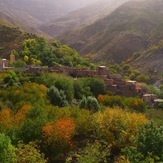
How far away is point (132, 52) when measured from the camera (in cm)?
9300

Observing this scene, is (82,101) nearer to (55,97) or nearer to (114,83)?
(55,97)

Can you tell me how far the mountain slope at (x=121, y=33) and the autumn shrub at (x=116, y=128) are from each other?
67.2 m

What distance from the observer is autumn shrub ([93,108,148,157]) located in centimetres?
1897

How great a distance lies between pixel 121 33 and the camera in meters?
102

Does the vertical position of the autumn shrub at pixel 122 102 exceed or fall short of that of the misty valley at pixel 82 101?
it falls short

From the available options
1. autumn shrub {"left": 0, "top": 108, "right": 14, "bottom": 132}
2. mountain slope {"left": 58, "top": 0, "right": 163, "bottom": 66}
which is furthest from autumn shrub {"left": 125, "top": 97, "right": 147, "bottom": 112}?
mountain slope {"left": 58, "top": 0, "right": 163, "bottom": 66}

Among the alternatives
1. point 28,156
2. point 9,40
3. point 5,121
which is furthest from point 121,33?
point 28,156

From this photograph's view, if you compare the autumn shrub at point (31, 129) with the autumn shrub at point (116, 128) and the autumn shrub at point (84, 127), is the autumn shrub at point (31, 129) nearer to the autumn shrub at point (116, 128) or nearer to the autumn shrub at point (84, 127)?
the autumn shrub at point (84, 127)

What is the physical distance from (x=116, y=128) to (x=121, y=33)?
276 ft

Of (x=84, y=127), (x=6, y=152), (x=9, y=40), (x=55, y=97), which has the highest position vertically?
(x=9, y=40)

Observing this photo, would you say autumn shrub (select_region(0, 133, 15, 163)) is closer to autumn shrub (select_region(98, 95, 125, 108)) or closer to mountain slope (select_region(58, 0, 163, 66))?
autumn shrub (select_region(98, 95, 125, 108))

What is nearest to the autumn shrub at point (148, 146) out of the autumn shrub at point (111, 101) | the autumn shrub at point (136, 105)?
the autumn shrub at point (111, 101)

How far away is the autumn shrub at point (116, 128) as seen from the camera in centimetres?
1897

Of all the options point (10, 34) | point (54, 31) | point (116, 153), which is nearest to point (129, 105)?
point (116, 153)
